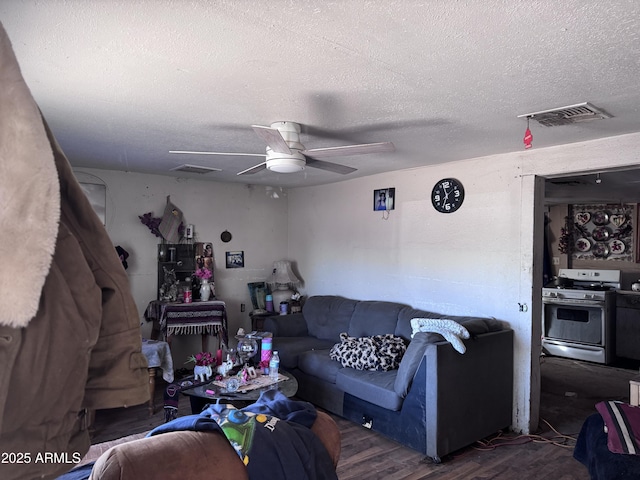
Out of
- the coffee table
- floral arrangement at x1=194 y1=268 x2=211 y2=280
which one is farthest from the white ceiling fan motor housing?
floral arrangement at x1=194 y1=268 x2=211 y2=280

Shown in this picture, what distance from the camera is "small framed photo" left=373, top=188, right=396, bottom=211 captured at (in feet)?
15.3

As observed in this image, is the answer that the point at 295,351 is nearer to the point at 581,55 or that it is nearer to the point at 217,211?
the point at 217,211

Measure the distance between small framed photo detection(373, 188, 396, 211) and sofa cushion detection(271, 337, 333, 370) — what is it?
1584 millimetres

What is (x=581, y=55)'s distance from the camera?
178cm

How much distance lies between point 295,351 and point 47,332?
378 cm

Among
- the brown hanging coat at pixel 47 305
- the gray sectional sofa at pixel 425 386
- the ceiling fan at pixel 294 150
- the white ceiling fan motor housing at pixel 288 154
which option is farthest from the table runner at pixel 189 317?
the brown hanging coat at pixel 47 305

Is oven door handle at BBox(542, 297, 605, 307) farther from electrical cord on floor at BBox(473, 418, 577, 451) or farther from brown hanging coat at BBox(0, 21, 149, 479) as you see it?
brown hanging coat at BBox(0, 21, 149, 479)

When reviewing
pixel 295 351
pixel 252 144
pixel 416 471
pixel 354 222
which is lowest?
pixel 416 471

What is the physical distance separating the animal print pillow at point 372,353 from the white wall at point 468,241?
2.05ft

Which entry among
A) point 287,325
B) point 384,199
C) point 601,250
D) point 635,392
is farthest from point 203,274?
point 601,250

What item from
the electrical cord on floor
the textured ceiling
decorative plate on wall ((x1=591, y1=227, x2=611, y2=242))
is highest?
the textured ceiling

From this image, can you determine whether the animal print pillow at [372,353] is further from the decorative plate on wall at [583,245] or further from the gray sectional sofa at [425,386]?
the decorative plate on wall at [583,245]

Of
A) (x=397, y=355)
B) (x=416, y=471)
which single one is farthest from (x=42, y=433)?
(x=397, y=355)

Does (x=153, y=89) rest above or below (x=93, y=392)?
above
